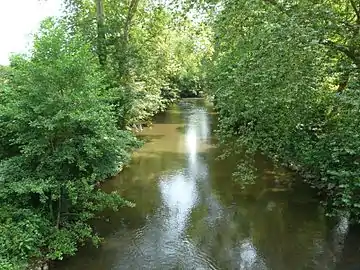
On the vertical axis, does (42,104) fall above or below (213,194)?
above

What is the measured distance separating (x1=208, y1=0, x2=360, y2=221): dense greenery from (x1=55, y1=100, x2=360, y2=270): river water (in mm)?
1238

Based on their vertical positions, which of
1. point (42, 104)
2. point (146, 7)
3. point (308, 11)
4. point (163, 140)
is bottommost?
point (163, 140)

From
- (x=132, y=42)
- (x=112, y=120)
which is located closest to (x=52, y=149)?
(x=112, y=120)

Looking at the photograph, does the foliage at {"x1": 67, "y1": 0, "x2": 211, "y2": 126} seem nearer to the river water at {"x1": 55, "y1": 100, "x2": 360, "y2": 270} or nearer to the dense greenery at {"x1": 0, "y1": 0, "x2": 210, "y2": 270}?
the river water at {"x1": 55, "y1": 100, "x2": 360, "y2": 270}

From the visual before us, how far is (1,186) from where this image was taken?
25.0 feet

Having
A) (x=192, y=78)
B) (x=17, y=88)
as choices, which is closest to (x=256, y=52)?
(x=17, y=88)

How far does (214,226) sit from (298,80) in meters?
4.64

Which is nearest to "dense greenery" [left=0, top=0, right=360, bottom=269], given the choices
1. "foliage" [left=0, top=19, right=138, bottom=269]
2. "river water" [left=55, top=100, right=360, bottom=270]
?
"foliage" [left=0, top=19, right=138, bottom=269]

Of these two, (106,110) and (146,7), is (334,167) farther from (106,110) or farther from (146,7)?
(146,7)

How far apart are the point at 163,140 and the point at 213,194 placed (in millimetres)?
9429

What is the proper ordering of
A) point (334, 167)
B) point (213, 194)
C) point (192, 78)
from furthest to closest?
point (192, 78), point (213, 194), point (334, 167)

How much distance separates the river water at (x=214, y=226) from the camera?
794 cm

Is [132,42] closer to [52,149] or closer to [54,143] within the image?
[54,143]

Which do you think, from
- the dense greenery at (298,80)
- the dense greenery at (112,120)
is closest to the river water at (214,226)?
the dense greenery at (112,120)
